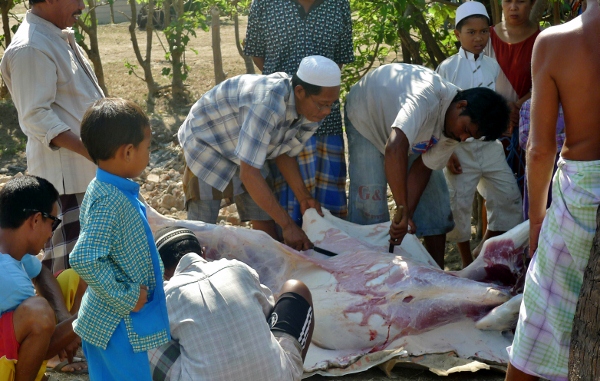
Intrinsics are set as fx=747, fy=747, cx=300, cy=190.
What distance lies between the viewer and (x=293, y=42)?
4488mm

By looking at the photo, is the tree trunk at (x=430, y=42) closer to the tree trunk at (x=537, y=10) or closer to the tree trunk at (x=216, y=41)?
the tree trunk at (x=537, y=10)

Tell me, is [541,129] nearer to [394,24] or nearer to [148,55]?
[394,24]

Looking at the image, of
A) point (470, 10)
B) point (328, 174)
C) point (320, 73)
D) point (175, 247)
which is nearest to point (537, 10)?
point (470, 10)

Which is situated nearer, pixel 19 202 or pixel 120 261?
pixel 120 261

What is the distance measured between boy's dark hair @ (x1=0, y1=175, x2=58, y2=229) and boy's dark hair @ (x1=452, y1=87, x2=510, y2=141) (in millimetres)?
2070

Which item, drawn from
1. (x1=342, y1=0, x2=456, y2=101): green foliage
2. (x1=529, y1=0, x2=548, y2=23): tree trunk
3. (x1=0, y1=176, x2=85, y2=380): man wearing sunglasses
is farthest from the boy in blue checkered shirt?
(x1=529, y1=0, x2=548, y2=23): tree trunk

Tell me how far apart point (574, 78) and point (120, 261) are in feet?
5.20

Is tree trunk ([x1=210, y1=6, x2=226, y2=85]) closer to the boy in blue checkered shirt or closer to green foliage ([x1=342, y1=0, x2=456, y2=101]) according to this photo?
green foliage ([x1=342, y1=0, x2=456, y2=101])

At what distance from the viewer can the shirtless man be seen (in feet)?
8.00

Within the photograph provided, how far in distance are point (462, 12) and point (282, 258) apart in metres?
2.11

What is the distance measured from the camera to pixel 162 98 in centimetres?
945

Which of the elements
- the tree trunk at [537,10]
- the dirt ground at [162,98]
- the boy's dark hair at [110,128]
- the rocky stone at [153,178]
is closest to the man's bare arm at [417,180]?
the dirt ground at [162,98]

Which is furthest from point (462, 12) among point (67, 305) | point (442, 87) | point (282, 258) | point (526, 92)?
point (67, 305)

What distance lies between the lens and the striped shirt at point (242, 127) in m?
3.62
